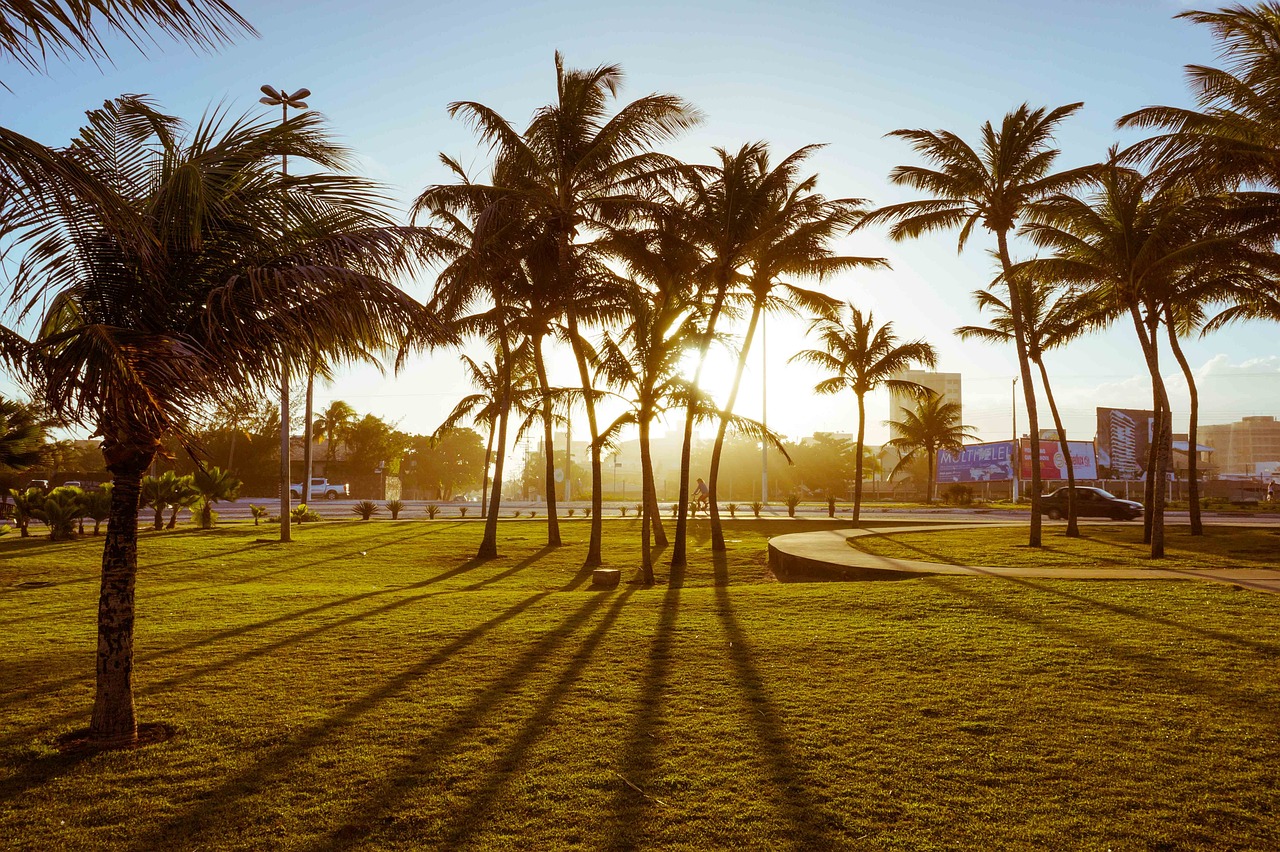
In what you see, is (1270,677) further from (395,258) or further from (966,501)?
(966,501)

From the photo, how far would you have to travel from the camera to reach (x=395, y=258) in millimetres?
5578

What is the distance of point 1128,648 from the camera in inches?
295

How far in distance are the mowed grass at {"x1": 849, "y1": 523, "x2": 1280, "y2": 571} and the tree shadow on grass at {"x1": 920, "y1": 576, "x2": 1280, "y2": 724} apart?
400cm

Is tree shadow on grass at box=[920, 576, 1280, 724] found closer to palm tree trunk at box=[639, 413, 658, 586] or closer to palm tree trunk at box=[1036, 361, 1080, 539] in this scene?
palm tree trunk at box=[639, 413, 658, 586]

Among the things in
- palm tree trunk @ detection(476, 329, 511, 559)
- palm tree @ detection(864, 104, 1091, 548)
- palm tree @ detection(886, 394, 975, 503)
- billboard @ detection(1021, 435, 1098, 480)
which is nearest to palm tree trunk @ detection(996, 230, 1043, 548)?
palm tree @ detection(864, 104, 1091, 548)

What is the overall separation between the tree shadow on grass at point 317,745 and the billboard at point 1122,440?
67663 millimetres

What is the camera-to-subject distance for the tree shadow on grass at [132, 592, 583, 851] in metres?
4.02

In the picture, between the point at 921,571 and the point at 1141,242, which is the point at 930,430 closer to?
the point at 1141,242

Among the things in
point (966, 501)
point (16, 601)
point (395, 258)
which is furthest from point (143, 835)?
point (966, 501)

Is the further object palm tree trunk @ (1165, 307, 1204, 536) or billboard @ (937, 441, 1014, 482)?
billboard @ (937, 441, 1014, 482)

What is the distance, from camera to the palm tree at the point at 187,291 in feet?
15.4

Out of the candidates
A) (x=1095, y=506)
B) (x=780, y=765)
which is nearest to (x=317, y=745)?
(x=780, y=765)

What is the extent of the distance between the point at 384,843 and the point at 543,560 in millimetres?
14909

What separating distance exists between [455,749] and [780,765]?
2037 mm
